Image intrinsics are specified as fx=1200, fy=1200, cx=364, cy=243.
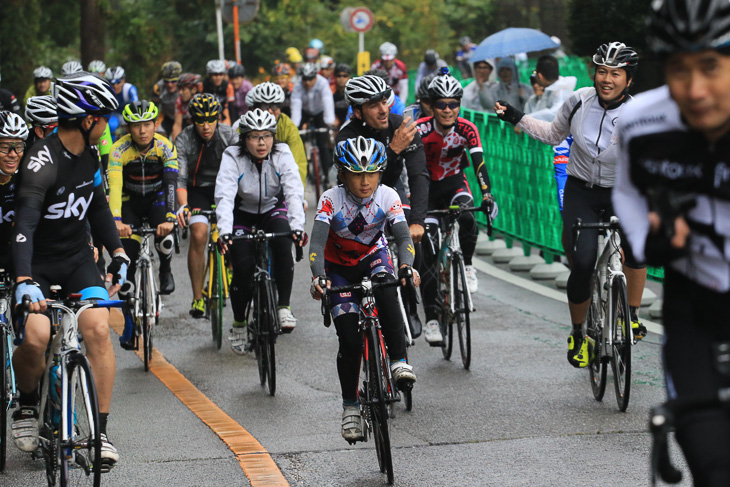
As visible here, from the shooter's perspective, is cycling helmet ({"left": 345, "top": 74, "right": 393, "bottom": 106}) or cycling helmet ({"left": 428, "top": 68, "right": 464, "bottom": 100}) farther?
cycling helmet ({"left": 428, "top": 68, "right": 464, "bottom": 100})

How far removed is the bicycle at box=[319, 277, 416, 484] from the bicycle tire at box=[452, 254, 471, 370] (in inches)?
92.3

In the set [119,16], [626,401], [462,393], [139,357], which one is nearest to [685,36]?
[626,401]

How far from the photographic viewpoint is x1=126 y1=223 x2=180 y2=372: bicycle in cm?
967

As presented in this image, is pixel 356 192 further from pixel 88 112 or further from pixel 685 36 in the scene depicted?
pixel 685 36

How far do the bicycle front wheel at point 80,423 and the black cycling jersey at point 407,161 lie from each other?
11.2 feet

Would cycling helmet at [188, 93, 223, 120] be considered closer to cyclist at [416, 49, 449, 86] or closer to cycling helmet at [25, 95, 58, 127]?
cycling helmet at [25, 95, 58, 127]

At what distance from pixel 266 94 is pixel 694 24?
923cm

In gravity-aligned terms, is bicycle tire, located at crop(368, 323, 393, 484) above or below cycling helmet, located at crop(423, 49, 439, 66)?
below

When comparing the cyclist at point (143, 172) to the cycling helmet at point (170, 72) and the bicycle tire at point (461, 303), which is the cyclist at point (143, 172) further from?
the cycling helmet at point (170, 72)

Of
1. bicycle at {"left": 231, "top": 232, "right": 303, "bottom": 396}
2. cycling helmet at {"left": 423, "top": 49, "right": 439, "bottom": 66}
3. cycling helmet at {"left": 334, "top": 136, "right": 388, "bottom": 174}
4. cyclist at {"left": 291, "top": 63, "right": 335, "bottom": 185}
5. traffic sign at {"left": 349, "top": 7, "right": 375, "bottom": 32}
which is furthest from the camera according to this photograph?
traffic sign at {"left": 349, "top": 7, "right": 375, "bottom": 32}

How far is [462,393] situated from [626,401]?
4.05 ft

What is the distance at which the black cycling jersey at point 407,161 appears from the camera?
29.0 ft

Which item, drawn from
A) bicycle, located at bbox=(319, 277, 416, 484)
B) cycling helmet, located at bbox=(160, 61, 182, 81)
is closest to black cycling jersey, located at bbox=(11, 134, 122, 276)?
bicycle, located at bbox=(319, 277, 416, 484)

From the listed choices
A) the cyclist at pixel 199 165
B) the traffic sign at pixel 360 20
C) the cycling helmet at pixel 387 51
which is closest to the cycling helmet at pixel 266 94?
the cyclist at pixel 199 165
